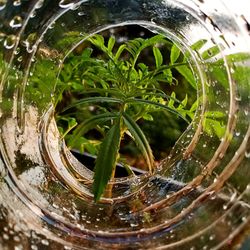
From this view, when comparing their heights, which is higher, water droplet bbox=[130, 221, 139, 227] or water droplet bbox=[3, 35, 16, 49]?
water droplet bbox=[3, 35, 16, 49]

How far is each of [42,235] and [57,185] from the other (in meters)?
0.12

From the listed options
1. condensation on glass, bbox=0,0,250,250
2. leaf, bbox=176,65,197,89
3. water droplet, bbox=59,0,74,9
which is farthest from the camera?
leaf, bbox=176,65,197,89

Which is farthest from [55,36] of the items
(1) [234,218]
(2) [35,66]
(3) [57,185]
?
(1) [234,218]

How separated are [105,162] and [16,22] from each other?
0.61 feet

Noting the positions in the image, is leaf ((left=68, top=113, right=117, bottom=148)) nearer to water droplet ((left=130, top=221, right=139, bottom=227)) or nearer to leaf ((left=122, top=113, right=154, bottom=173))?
leaf ((left=122, top=113, right=154, bottom=173))

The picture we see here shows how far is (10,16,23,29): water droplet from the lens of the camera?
0.57 m

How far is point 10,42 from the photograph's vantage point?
59 cm

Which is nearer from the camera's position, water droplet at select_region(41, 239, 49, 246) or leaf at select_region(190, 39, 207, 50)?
A: water droplet at select_region(41, 239, 49, 246)

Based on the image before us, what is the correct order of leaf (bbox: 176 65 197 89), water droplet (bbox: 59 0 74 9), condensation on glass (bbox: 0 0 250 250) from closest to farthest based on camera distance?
condensation on glass (bbox: 0 0 250 250), water droplet (bbox: 59 0 74 9), leaf (bbox: 176 65 197 89)

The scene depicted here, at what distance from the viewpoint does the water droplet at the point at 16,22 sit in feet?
1.87

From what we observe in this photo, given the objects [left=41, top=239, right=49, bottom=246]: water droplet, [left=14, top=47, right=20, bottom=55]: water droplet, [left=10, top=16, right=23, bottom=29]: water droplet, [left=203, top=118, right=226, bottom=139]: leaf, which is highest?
[left=10, top=16, right=23, bottom=29]: water droplet

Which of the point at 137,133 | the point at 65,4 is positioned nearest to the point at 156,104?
the point at 137,133

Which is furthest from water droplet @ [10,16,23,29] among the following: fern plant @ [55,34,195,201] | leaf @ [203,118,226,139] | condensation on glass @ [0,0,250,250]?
leaf @ [203,118,226,139]

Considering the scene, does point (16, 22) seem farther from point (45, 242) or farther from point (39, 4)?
point (45, 242)
